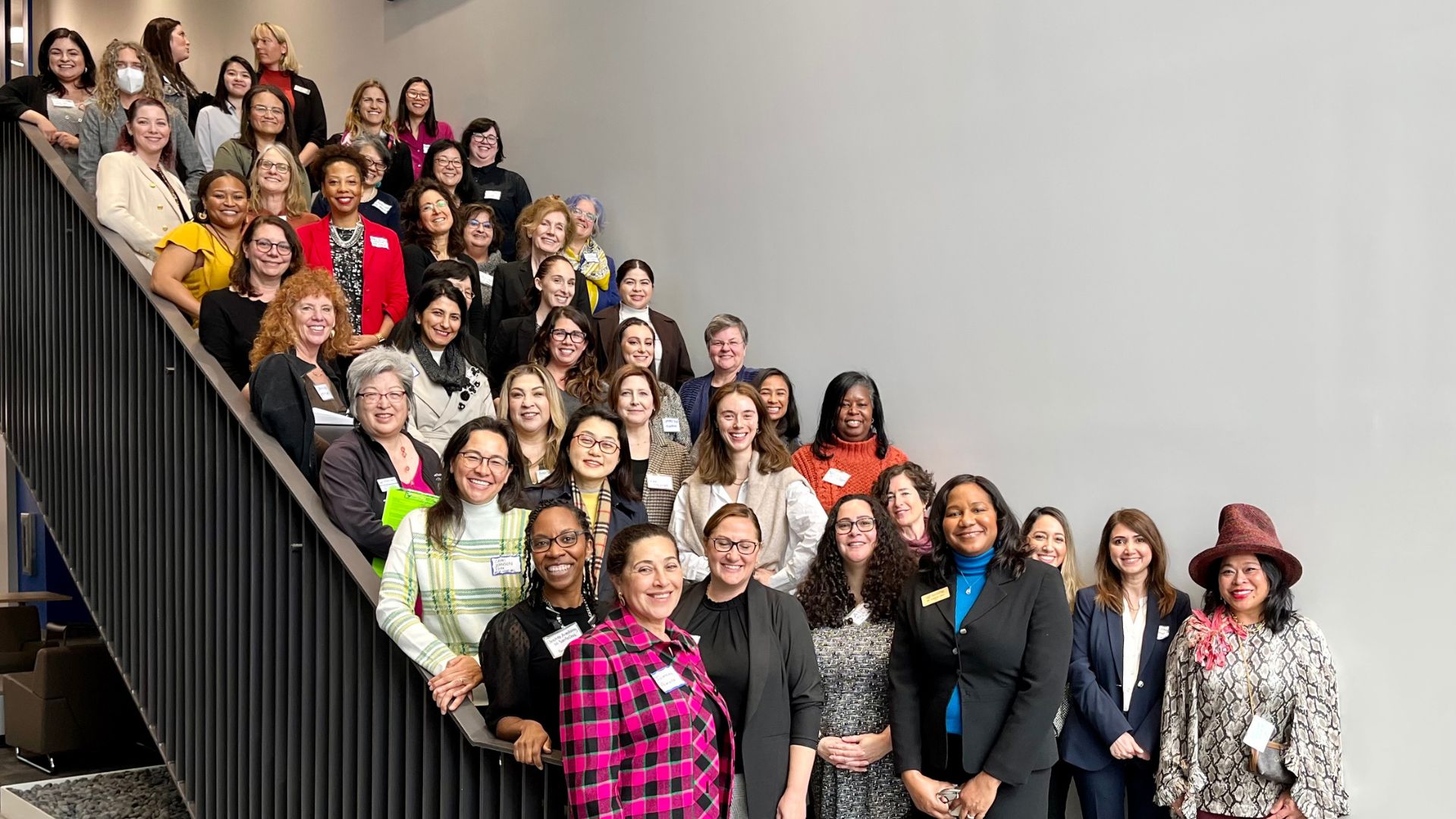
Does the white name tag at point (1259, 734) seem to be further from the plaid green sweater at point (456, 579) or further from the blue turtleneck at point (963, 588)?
the plaid green sweater at point (456, 579)

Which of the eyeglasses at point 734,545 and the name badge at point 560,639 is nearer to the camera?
the name badge at point 560,639

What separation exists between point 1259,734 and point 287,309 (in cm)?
324

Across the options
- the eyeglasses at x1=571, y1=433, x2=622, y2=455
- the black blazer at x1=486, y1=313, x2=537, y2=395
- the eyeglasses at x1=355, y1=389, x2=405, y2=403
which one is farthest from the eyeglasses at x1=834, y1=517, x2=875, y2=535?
the black blazer at x1=486, y1=313, x2=537, y2=395

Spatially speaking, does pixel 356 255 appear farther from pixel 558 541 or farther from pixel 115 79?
pixel 558 541

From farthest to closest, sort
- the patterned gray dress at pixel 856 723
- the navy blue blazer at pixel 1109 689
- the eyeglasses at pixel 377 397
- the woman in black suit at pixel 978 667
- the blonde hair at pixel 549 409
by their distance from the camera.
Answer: the blonde hair at pixel 549 409 → the navy blue blazer at pixel 1109 689 → the eyeglasses at pixel 377 397 → the patterned gray dress at pixel 856 723 → the woman in black suit at pixel 978 667

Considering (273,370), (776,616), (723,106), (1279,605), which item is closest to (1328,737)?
(1279,605)

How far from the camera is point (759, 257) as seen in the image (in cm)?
640

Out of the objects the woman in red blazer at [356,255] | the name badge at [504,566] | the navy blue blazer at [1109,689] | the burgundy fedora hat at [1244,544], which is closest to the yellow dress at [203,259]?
the woman in red blazer at [356,255]

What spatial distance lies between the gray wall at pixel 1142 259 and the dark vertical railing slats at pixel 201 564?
265 centimetres

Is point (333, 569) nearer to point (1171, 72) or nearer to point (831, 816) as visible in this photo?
point (831, 816)

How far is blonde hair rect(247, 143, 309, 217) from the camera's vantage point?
551cm

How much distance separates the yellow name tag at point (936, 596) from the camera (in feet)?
11.3

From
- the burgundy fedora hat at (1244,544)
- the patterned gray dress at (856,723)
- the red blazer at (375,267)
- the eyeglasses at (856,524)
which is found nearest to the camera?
the patterned gray dress at (856,723)

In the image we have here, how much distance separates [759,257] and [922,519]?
A: 2205 millimetres
